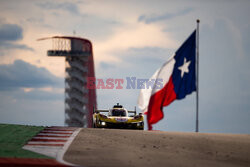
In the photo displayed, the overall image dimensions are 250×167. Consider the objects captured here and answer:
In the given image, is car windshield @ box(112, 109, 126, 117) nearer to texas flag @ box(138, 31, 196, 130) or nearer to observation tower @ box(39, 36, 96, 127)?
texas flag @ box(138, 31, 196, 130)

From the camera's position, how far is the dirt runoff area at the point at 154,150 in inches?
466

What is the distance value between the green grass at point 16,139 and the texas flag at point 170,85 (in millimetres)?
4648

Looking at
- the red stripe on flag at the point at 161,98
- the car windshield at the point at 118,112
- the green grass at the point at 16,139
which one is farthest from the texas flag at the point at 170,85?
the car windshield at the point at 118,112

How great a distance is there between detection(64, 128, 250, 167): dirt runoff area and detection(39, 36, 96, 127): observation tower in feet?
211

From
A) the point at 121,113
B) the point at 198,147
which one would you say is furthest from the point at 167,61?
the point at 121,113

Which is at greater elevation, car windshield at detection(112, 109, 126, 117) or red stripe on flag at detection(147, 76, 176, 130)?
red stripe on flag at detection(147, 76, 176, 130)

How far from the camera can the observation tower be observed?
267ft

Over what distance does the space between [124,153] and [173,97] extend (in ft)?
13.8

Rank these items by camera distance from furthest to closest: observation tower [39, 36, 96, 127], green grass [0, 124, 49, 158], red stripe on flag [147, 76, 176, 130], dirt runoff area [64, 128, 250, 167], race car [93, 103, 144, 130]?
observation tower [39, 36, 96, 127] < race car [93, 103, 144, 130] < red stripe on flag [147, 76, 176, 130] < green grass [0, 124, 49, 158] < dirt runoff area [64, 128, 250, 167]

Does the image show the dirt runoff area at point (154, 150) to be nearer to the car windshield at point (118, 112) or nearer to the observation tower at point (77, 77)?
the car windshield at point (118, 112)

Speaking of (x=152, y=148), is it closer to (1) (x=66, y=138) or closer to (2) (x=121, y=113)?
(1) (x=66, y=138)

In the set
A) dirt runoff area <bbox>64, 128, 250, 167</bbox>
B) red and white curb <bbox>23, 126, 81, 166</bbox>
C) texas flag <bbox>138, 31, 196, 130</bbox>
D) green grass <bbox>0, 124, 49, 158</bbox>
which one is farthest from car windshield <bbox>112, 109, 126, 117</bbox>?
texas flag <bbox>138, 31, 196, 130</bbox>

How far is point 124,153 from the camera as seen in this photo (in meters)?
12.9

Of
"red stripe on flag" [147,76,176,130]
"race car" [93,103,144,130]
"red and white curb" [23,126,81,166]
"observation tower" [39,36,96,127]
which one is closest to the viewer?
"red and white curb" [23,126,81,166]
